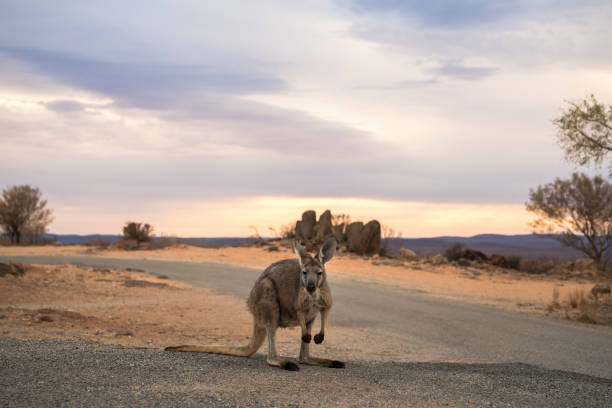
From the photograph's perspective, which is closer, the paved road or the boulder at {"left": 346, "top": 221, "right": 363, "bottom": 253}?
the paved road

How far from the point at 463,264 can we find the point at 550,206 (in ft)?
29.2

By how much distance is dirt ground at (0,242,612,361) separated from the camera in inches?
394

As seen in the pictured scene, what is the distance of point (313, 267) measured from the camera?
19.9ft

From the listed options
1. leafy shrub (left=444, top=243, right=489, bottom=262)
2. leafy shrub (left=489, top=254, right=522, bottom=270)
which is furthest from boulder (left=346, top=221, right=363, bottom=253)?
leafy shrub (left=489, top=254, right=522, bottom=270)

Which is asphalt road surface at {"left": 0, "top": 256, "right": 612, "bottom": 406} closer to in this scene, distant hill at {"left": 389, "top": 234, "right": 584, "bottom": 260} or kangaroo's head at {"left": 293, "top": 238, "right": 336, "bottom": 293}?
kangaroo's head at {"left": 293, "top": 238, "right": 336, "bottom": 293}

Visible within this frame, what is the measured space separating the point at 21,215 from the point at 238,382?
50.3 meters

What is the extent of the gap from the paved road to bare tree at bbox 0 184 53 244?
35.5 meters

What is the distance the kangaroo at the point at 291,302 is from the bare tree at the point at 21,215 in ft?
158

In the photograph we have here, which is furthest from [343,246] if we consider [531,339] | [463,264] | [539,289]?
[531,339]

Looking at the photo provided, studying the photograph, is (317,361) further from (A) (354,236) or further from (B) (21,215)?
(B) (21,215)

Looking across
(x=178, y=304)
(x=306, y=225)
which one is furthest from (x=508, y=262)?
(x=178, y=304)

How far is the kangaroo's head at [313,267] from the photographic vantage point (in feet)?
19.7

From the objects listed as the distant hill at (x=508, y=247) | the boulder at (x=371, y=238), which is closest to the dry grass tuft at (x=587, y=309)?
the boulder at (x=371, y=238)

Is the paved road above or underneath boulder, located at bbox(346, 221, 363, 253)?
underneath
